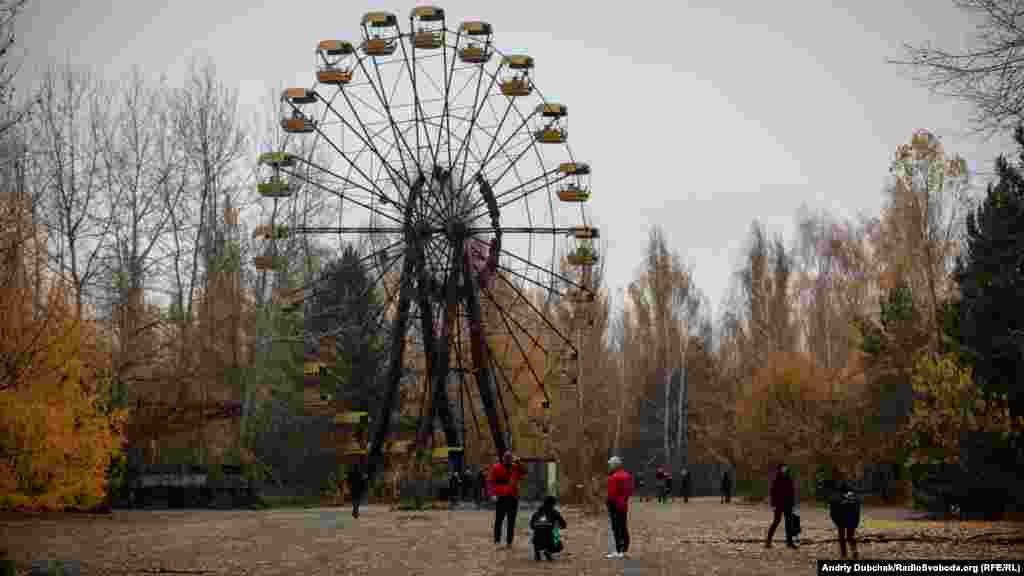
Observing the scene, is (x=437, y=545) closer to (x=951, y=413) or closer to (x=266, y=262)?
(x=951, y=413)

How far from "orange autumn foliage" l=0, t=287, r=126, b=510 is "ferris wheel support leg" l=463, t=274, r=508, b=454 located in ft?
35.1

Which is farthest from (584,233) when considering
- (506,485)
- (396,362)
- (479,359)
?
(506,485)

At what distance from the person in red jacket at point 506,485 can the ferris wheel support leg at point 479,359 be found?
13223mm

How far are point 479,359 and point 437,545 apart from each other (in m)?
13.5

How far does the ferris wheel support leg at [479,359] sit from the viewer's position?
33.8 meters

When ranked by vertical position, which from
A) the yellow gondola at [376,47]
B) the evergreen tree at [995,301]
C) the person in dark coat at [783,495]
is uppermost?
the yellow gondola at [376,47]

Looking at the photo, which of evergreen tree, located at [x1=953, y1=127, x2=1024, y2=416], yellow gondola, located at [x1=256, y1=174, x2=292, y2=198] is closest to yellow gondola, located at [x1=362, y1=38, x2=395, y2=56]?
yellow gondola, located at [x1=256, y1=174, x2=292, y2=198]

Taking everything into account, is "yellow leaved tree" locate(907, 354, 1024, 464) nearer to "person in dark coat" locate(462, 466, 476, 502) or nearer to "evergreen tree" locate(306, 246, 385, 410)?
"person in dark coat" locate(462, 466, 476, 502)

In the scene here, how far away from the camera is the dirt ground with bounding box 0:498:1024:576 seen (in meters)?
→ 16.9

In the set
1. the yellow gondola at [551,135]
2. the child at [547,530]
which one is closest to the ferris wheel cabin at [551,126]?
the yellow gondola at [551,135]

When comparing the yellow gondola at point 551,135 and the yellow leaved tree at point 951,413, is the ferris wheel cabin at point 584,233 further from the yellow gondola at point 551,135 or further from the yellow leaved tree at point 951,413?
the yellow leaved tree at point 951,413

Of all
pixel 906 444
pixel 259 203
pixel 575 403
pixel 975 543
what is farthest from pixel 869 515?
pixel 259 203

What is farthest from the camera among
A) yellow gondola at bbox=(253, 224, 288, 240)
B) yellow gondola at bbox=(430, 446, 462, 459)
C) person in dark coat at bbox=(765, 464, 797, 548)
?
yellow gondola at bbox=(253, 224, 288, 240)

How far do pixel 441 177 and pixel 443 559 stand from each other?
739 inches
